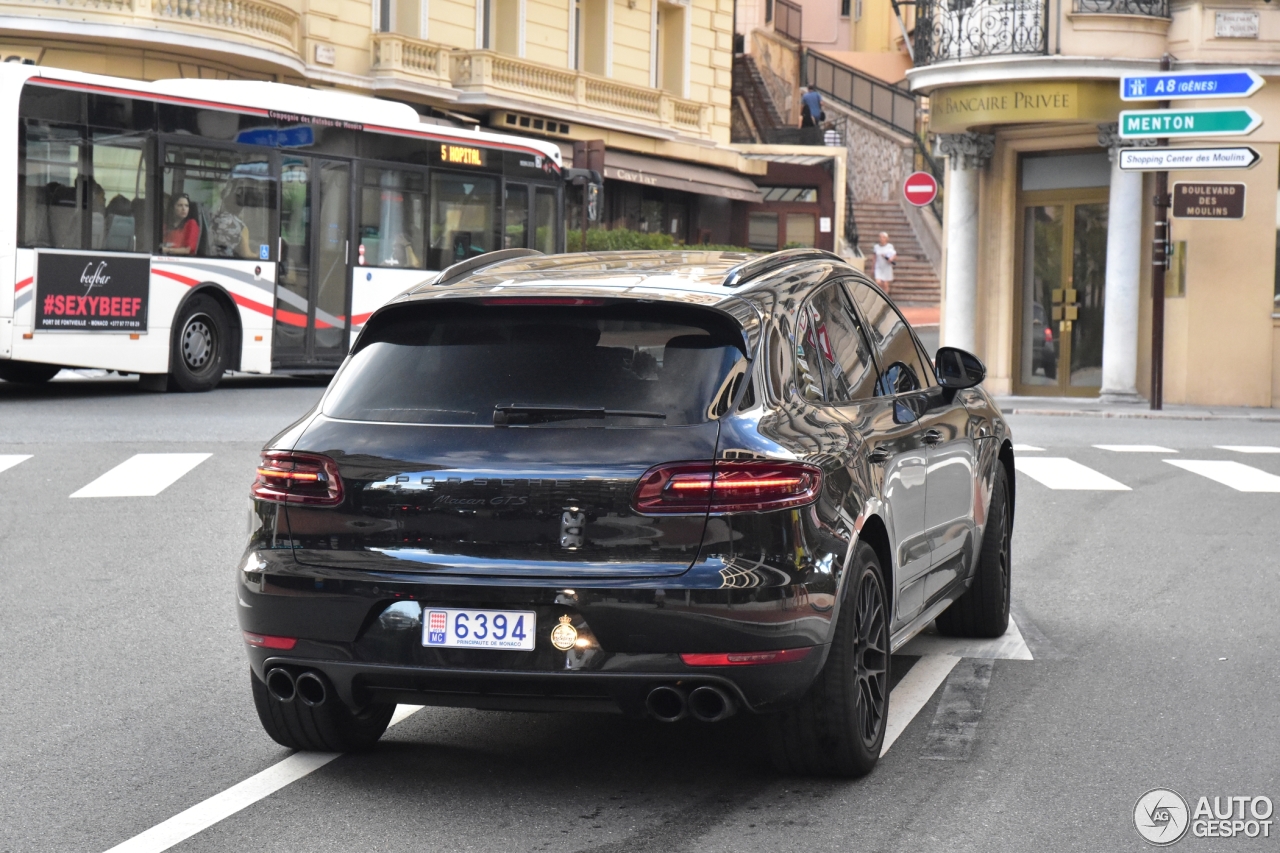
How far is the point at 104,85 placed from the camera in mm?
18672

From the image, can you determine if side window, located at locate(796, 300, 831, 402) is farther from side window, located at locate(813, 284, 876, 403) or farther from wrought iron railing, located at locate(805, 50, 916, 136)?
wrought iron railing, located at locate(805, 50, 916, 136)

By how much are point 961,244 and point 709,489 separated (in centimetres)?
2375

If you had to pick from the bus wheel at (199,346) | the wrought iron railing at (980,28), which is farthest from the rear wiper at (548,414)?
the wrought iron railing at (980,28)

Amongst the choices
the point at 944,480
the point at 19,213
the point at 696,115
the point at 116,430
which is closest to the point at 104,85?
the point at 19,213

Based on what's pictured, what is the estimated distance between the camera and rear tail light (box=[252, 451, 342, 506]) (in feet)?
17.5

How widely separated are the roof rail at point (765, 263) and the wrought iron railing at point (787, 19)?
48588 millimetres

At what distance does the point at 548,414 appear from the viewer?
17.2ft

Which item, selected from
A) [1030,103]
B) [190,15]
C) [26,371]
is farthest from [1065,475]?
[190,15]

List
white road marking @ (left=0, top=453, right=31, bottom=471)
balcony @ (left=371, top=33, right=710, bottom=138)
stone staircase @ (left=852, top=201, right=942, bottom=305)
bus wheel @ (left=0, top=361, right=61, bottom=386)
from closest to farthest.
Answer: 1. white road marking @ (left=0, top=453, right=31, bottom=471)
2. bus wheel @ (left=0, top=361, right=61, bottom=386)
3. balcony @ (left=371, top=33, right=710, bottom=138)
4. stone staircase @ (left=852, top=201, right=942, bottom=305)

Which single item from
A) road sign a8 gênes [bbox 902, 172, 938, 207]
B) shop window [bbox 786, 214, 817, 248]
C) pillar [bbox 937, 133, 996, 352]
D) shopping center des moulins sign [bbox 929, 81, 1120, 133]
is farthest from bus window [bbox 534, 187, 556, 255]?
shop window [bbox 786, 214, 817, 248]

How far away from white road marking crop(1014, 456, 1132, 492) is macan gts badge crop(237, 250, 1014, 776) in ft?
27.8

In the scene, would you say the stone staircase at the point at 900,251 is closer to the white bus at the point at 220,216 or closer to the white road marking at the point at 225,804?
the white bus at the point at 220,216

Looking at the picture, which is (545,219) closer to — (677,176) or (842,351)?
(677,176)

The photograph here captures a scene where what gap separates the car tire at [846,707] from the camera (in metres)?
5.38
